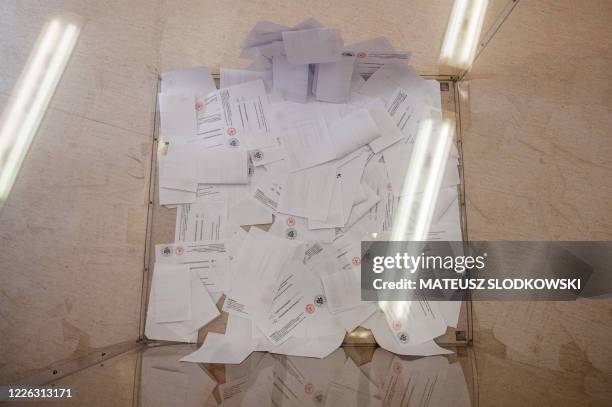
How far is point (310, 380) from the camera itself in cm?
96

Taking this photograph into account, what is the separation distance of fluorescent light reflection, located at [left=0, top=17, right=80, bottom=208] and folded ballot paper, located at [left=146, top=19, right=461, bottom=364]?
0.23m

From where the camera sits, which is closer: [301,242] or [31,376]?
[31,376]

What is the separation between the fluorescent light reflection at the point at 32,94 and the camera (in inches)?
38.6

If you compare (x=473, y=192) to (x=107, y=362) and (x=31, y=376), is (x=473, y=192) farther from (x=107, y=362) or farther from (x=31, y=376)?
(x=31, y=376)

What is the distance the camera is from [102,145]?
1.11m

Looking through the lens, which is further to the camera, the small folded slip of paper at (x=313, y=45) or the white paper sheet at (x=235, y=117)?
the white paper sheet at (x=235, y=117)

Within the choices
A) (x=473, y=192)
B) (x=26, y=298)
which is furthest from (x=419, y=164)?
(x=26, y=298)

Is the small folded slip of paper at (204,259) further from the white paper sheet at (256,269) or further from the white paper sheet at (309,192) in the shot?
the white paper sheet at (309,192)

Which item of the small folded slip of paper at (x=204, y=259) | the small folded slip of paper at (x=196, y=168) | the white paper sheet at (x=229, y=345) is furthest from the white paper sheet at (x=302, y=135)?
the white paper sheet at (x=229, y=345)

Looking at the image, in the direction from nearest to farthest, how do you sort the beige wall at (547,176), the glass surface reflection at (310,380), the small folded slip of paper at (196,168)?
the beige wall at (547,176), the glass surface reflection at (310,380), the small folded slip of paper at (196,168)

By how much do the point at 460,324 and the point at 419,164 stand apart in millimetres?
362

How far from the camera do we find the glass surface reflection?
35.6 inches

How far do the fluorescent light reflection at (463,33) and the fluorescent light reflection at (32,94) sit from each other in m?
0.85

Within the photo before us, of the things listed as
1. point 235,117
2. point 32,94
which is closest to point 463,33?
point 235,117
